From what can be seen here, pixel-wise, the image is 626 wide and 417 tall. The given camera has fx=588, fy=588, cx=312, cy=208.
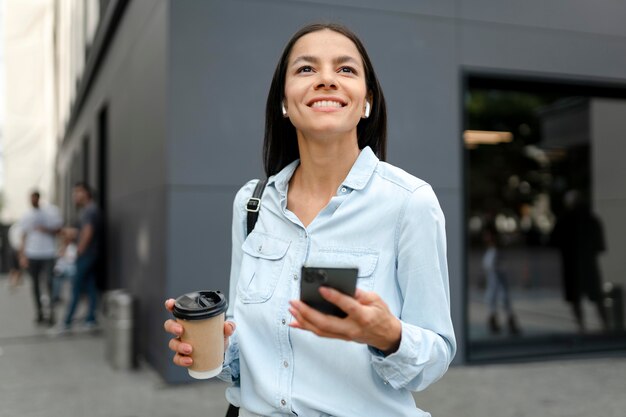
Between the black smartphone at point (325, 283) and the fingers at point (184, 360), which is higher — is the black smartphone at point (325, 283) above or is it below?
above

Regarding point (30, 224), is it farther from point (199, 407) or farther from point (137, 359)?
point (199, 407)

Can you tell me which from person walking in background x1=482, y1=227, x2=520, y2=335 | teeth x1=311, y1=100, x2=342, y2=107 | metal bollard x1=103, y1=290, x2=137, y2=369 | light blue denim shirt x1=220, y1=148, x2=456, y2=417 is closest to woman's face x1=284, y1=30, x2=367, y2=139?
teeth x1=311, y1=100, x2=342, y2=107

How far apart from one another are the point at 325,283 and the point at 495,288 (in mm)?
8709

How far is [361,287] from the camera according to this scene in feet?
4.83

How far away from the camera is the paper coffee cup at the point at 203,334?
1.50 metres

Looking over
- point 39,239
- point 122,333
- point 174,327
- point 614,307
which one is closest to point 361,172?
point 174,327

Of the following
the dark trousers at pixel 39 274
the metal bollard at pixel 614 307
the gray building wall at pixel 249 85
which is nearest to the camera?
the gray building wall at pixel 249 85

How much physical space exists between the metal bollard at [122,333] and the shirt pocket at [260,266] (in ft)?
17.3

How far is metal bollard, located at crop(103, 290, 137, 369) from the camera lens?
21.3ft

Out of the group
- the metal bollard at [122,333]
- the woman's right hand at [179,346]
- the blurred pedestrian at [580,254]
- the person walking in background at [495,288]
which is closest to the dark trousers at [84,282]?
the metal bollard at [122,333]

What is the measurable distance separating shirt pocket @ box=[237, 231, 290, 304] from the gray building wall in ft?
13.5

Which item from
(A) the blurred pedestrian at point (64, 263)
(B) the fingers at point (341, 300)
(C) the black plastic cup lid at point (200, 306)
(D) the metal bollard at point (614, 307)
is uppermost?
(B) the fingers at point (341, 300)

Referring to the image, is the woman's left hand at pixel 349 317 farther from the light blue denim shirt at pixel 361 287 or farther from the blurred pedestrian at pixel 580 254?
the blurred pedestrian at pixel 580 254

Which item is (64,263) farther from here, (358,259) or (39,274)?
(358,259)
